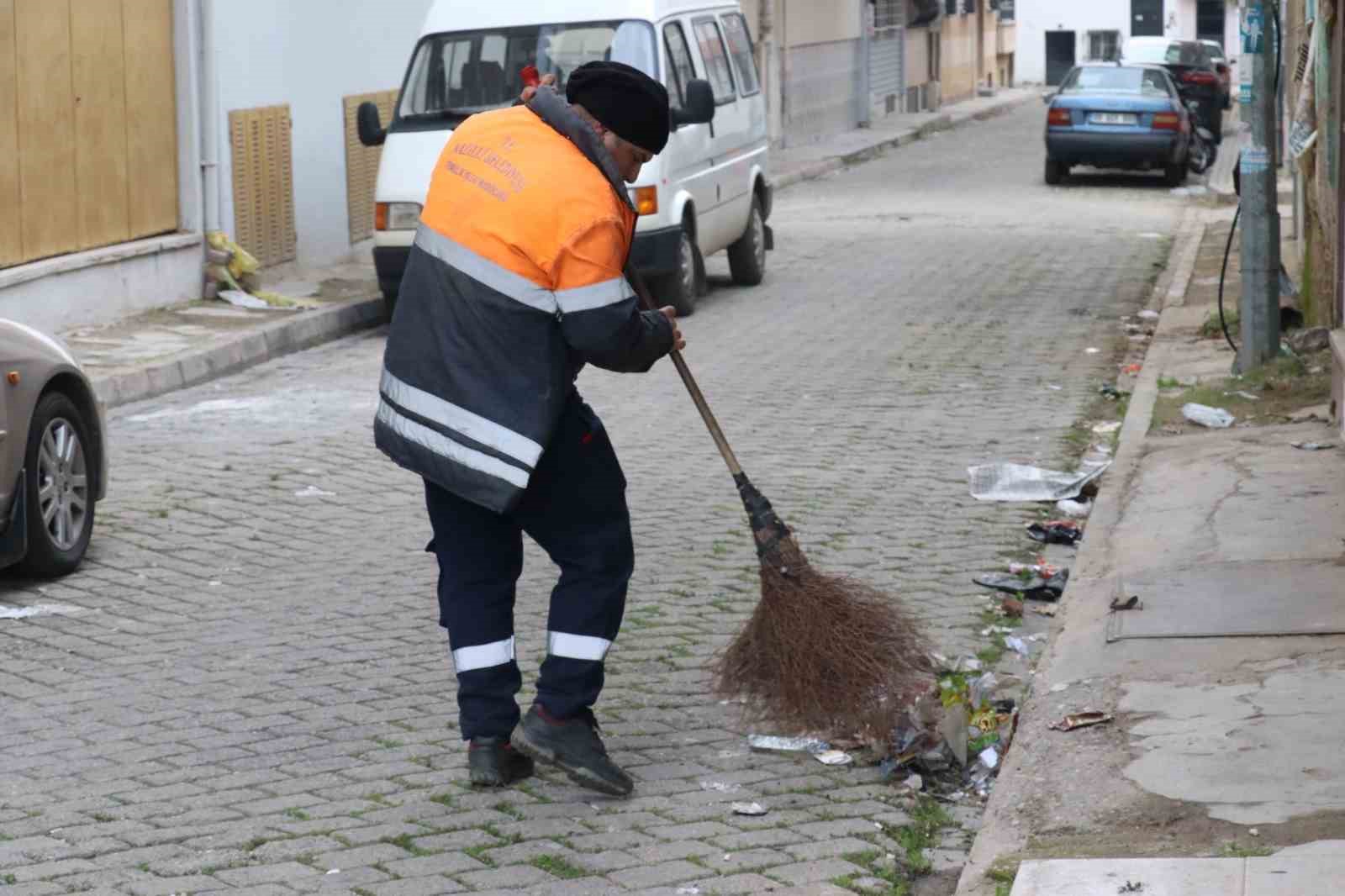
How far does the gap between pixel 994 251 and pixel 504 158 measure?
562 inches

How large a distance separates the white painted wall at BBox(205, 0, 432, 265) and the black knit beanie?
Answer: 10.7m

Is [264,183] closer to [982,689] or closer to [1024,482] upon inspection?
[1024,482]

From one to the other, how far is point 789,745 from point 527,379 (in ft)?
4.40

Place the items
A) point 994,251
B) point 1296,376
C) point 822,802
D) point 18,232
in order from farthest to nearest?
point 994,251 → point 18,232 → point 1296,376 → point 822,802

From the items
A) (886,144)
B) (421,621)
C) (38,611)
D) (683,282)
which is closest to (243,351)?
(683,282)

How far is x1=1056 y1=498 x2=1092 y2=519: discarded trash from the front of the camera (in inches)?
331

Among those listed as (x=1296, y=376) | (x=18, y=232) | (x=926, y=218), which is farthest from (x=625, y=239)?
(x=926, y=218)

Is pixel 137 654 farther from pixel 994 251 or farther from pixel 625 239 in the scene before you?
pixel 994 251

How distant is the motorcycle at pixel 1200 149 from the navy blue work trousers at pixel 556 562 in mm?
23072

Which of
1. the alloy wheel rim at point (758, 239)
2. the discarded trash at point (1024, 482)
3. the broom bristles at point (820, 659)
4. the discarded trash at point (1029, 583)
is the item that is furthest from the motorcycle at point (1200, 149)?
the broom bristles at point (820, 659)

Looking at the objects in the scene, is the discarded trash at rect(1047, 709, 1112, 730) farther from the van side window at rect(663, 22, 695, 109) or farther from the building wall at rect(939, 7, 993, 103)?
the building wall at rect(939, 7, 993, 103)

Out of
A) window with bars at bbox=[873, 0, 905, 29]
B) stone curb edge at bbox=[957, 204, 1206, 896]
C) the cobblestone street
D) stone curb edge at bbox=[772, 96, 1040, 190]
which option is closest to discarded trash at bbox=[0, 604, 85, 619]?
the cobblestone street

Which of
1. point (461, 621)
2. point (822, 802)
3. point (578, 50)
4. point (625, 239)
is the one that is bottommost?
point (822, 802)

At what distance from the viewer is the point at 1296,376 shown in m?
10.4
